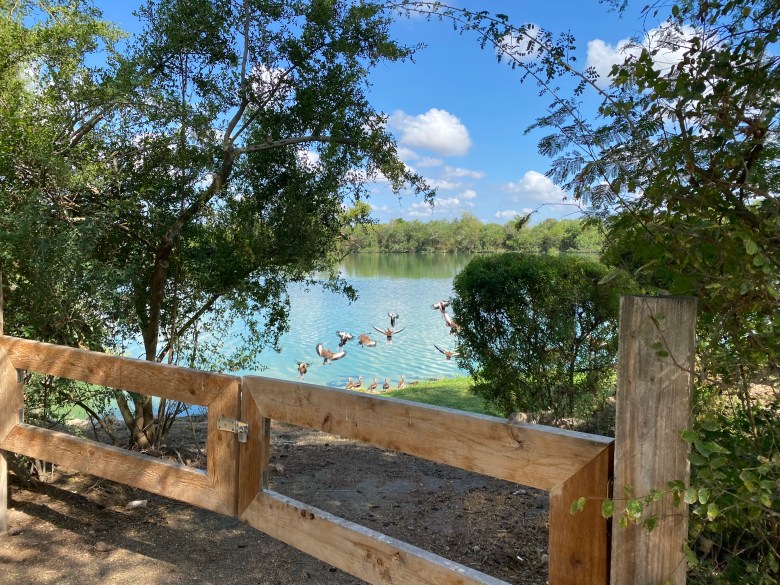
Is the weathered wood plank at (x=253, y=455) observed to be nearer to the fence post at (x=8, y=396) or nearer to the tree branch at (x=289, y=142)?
the fence post at (x=8, y=396)

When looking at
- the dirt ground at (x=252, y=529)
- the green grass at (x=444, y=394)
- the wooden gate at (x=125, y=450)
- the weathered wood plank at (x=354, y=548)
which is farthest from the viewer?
the green grass at (x=444, y=394)

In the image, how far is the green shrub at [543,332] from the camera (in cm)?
599

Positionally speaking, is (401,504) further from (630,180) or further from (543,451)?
(630,180)

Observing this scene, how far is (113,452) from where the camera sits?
11.4 ft

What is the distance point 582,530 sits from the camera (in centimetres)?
170

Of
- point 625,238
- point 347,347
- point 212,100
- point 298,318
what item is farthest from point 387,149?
point 298,318

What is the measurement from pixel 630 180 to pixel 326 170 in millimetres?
4102

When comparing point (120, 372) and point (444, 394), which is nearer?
point (120, 372)

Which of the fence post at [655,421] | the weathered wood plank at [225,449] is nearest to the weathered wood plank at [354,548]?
the weathered wood plank at [225,449]

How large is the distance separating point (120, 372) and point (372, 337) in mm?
11006

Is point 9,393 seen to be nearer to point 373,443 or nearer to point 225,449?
point 225,449

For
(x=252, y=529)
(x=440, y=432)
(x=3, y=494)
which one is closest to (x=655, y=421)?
(x=440, y=432)

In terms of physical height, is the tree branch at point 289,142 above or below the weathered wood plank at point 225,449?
above

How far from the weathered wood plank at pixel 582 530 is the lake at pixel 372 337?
7648 mm
